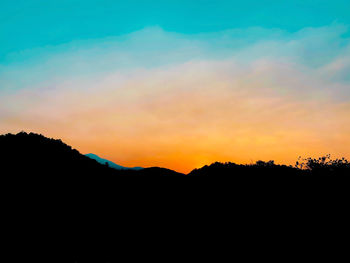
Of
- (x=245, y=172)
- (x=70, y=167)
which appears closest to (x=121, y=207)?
(x=70, y=167)

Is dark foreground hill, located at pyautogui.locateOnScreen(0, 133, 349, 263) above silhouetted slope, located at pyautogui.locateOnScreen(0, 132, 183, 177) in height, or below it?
below

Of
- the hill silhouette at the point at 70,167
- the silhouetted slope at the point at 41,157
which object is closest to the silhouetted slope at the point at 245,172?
the hill silhouette at the point at 70,167

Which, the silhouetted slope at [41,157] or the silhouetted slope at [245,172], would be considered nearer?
the silhouetted slope at [41,157]

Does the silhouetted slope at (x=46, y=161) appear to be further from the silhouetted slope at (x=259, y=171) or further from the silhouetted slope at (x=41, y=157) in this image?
the silhouetted slope at (x=259, y=171)

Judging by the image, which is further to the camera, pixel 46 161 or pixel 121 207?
pixel 46 161

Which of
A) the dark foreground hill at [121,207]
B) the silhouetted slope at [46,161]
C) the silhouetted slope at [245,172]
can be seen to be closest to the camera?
the dark foreground hill at [121,207]

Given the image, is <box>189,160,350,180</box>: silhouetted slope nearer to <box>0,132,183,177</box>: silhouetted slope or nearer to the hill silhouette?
the hill silhouette

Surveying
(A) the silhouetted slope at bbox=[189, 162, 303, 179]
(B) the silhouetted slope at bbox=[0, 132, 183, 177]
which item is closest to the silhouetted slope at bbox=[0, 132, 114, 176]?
(B) the silhouetted slope at bbox=[0, 132, 183, 177]

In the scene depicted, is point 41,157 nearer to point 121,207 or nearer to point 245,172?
point 121,207

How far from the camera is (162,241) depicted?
2530cm

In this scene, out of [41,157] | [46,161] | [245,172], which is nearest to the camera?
[245,172]

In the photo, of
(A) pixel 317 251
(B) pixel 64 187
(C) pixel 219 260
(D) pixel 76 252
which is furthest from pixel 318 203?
(B) pixel 64 187

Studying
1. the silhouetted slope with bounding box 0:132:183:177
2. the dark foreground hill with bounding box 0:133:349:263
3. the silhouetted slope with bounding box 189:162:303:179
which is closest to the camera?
the dark foreground hill with bounding box 0:133:349:263

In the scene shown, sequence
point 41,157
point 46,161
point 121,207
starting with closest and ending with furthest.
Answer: point 121,207 < point 46,161 < point 41,157
